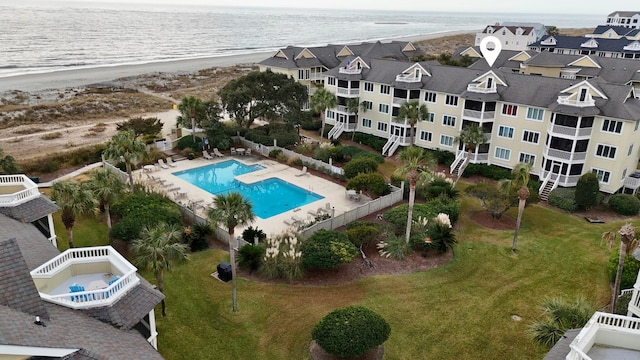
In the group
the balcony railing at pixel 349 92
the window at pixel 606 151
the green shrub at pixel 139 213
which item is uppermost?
the balcony railing at pixel 349 92

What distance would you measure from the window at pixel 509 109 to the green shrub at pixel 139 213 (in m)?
34.5

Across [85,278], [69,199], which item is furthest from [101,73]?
[85,278]

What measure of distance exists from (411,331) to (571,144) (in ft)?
94.2

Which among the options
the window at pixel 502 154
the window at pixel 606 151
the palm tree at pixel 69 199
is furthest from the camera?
the window at pixel 502 154

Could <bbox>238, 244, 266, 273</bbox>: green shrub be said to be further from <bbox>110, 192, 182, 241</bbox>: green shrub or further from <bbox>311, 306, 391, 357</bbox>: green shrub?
<bbox>311, 306, 391, 357</bbox>: green shrub

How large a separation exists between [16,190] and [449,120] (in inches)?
1644

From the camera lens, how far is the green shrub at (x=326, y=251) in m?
28.0

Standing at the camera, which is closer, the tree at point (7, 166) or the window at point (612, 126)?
the tree at point (7, 166)

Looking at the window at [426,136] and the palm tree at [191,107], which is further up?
the palm tree at [191,107]

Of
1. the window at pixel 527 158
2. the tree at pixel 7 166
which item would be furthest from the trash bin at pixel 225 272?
the window at pixel 527 158

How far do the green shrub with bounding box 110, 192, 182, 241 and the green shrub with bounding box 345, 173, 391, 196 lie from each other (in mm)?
15704

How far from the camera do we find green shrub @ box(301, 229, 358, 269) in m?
28.0

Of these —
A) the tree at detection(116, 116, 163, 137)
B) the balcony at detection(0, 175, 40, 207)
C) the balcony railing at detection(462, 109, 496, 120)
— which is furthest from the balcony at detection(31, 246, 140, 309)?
the balcony railing at detection(462, 109, 496, 120)

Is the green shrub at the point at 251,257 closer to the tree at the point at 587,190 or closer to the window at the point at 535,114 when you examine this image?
the tree at the point at 587,190
